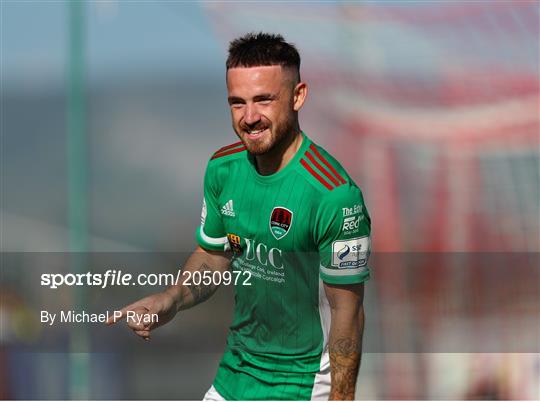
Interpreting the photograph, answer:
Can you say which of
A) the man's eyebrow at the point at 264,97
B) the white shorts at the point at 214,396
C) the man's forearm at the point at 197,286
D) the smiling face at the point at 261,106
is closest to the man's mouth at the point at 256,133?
the smiling face at the point at 261,106

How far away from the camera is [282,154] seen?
116 inches

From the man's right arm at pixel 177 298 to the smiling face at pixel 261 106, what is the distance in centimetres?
52

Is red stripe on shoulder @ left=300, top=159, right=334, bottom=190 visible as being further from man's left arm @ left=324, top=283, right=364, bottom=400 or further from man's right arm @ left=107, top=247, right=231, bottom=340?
man's right arm @ left=107, top=247, right=231, bottom=340

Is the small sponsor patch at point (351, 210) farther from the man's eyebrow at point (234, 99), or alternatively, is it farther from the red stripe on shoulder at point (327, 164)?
the man's eyebrow at point (234, 99)

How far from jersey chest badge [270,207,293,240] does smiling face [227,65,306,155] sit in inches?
8.2

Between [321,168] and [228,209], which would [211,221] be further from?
[321,168]

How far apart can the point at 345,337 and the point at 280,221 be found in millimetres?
438

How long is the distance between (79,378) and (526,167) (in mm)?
2214

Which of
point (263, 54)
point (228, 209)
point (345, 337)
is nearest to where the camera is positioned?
point (345, 337)

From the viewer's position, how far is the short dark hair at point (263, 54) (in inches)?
115

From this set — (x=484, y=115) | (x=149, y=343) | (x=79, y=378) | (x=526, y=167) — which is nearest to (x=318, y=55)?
(x=484, y=115)

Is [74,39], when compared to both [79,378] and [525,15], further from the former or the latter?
[525,15]

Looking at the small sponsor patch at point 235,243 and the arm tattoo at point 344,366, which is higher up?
the small sponsor patch at point 235,243

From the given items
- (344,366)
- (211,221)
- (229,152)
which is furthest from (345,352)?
(229,152)
